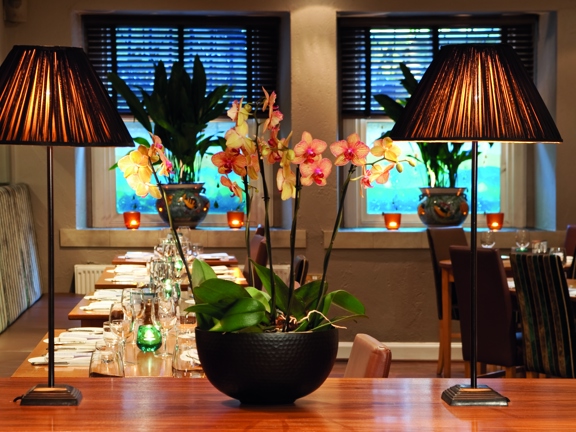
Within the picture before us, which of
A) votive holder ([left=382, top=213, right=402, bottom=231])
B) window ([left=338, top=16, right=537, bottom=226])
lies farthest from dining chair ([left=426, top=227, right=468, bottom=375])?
window ([left=338, top=16, right=537, bottom=226])

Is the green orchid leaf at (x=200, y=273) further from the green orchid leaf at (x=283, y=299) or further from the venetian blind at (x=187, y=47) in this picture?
the venetian blind at (x=187, y=47)

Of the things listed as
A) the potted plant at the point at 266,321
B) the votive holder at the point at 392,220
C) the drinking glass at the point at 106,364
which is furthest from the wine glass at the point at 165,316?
the votive holder at the point at 392,220

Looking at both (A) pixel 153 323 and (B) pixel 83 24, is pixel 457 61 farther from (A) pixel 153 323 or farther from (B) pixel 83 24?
(B) pixel 83 24

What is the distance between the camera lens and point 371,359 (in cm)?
206

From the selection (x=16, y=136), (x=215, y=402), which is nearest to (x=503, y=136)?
(x=215, y=402)

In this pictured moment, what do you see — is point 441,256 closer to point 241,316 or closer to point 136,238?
point 136,238

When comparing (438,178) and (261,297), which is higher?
(438,178)

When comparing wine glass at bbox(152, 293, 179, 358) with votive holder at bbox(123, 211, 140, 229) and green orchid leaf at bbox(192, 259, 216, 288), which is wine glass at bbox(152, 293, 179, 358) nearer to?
green orchid leaf at bbox(192, 259, 216, 288)

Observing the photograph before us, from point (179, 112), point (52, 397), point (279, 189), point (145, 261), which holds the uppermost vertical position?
point (179, 112)

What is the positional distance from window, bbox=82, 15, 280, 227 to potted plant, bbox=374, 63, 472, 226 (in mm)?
1058

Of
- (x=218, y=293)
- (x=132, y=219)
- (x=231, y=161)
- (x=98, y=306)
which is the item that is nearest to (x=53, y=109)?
(x=231, y=161)

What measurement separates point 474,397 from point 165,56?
5.81 metres

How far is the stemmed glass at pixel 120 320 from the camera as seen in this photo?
2.64 metres

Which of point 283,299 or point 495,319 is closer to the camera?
point 283,299
